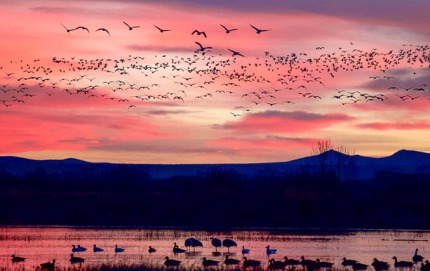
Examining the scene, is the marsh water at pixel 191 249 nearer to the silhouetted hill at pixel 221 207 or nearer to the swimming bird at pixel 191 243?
the swimming bird at pixel 191 243

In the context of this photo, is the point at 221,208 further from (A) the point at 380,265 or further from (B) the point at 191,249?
(A) the point at 380,265

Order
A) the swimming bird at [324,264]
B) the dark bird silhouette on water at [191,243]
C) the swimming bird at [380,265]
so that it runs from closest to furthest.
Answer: the swimming bird at [324,264] → the swimming bird at [380,265] → the dark bird silhouette on water at [191,243]

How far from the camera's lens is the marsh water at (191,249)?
5088 centimetres

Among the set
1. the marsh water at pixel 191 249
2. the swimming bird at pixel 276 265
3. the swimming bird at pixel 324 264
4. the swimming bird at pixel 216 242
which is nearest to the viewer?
the swimming bird at pixel 324 264

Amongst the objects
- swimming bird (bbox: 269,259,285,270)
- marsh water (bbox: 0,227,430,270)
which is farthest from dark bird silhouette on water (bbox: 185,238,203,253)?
swimming bird (bbox: 269,259,285,270)

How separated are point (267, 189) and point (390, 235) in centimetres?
3376

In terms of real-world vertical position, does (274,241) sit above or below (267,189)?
below

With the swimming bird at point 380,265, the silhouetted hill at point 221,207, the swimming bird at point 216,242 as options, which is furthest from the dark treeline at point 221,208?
the swimming bird at point 380,265

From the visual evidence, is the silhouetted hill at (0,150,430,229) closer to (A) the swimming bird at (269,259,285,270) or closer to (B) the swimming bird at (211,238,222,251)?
(B) the swimming bird at (211,238,222,251)

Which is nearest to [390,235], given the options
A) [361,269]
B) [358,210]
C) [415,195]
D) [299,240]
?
[299,240]

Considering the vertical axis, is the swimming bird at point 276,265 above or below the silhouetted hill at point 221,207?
below

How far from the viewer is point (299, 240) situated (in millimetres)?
64500

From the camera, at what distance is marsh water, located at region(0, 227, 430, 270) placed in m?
50.9

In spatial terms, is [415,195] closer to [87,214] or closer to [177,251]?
[87,214]
